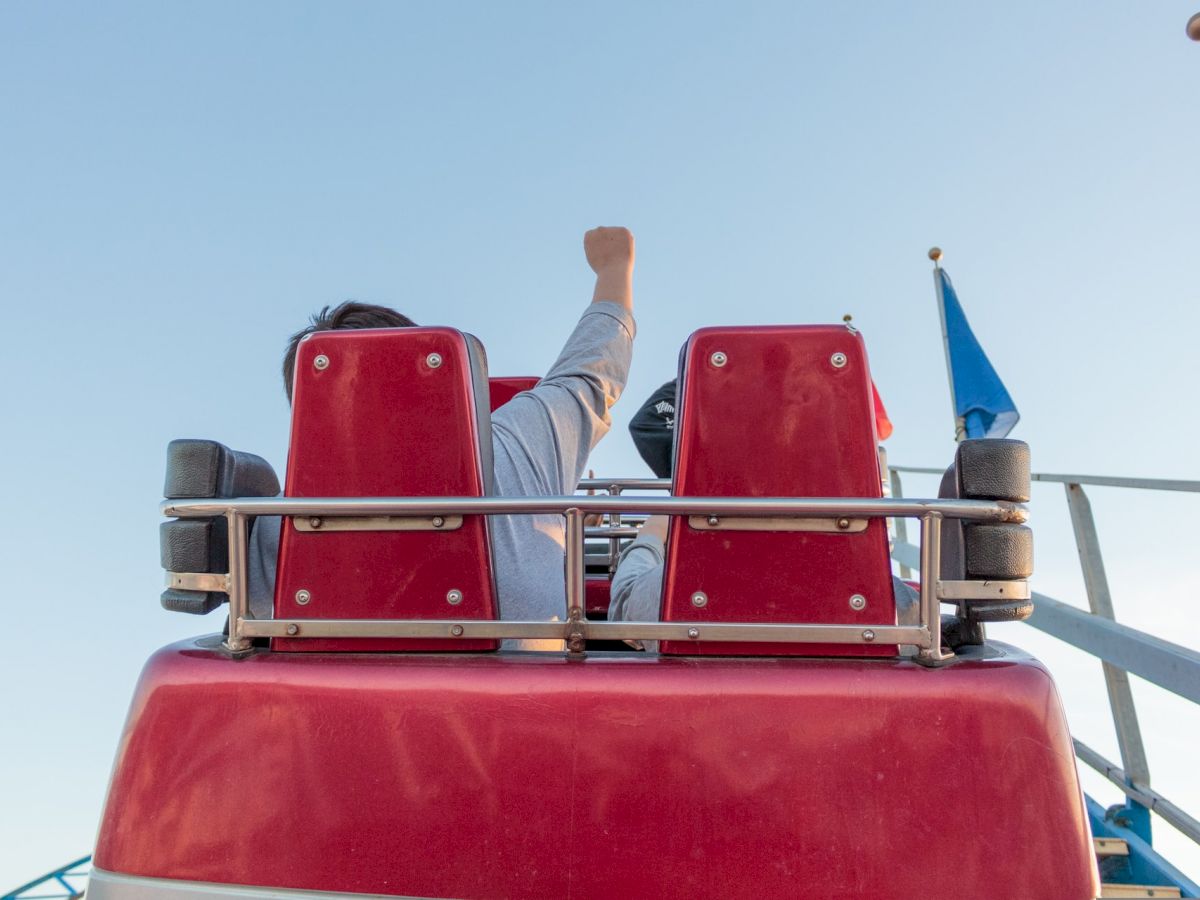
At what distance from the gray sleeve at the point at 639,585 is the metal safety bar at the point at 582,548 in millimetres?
200

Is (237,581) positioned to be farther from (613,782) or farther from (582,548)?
(613,782)

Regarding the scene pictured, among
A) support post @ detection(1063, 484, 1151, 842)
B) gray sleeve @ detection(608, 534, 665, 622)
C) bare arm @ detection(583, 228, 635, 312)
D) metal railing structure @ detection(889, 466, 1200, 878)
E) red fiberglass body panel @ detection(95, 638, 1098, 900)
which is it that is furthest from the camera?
support post @ detection(1063, 484, 1151, 842)

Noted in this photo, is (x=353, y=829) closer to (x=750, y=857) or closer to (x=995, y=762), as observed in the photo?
(x=750, y=857)

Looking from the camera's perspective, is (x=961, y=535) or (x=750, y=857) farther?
(x=961, y=535)

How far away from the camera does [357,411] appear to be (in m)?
1.62

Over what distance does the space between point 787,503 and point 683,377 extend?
1.04ft

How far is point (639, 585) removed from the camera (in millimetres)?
1882

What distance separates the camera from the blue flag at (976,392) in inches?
299

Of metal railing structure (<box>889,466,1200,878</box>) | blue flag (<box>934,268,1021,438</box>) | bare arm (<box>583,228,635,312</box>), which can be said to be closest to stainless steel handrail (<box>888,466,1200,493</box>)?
metal railing structure (<box>889,466,1200,878</box>)

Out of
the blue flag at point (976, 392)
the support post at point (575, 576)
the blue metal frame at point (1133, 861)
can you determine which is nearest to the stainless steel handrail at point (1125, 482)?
the blue metal frame at point (1133, 861)

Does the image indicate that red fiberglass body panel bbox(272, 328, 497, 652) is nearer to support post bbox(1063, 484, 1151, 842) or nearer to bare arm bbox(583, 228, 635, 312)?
bare arm bbox(583, 228, 635, 312)

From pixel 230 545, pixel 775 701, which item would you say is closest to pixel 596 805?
pixel 775 701

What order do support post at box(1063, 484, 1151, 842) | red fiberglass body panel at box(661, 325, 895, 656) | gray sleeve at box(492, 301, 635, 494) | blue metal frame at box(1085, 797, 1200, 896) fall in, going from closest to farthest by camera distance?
red fiberglass body panel at box(661, 325, 895, 656) < gray sleeve at box(492, 301, 635, 494) < blue metal frame at box(1085, 797, 1200, 896) < support post at box(1063, 484, 1151, 842)

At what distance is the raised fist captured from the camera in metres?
2.20
